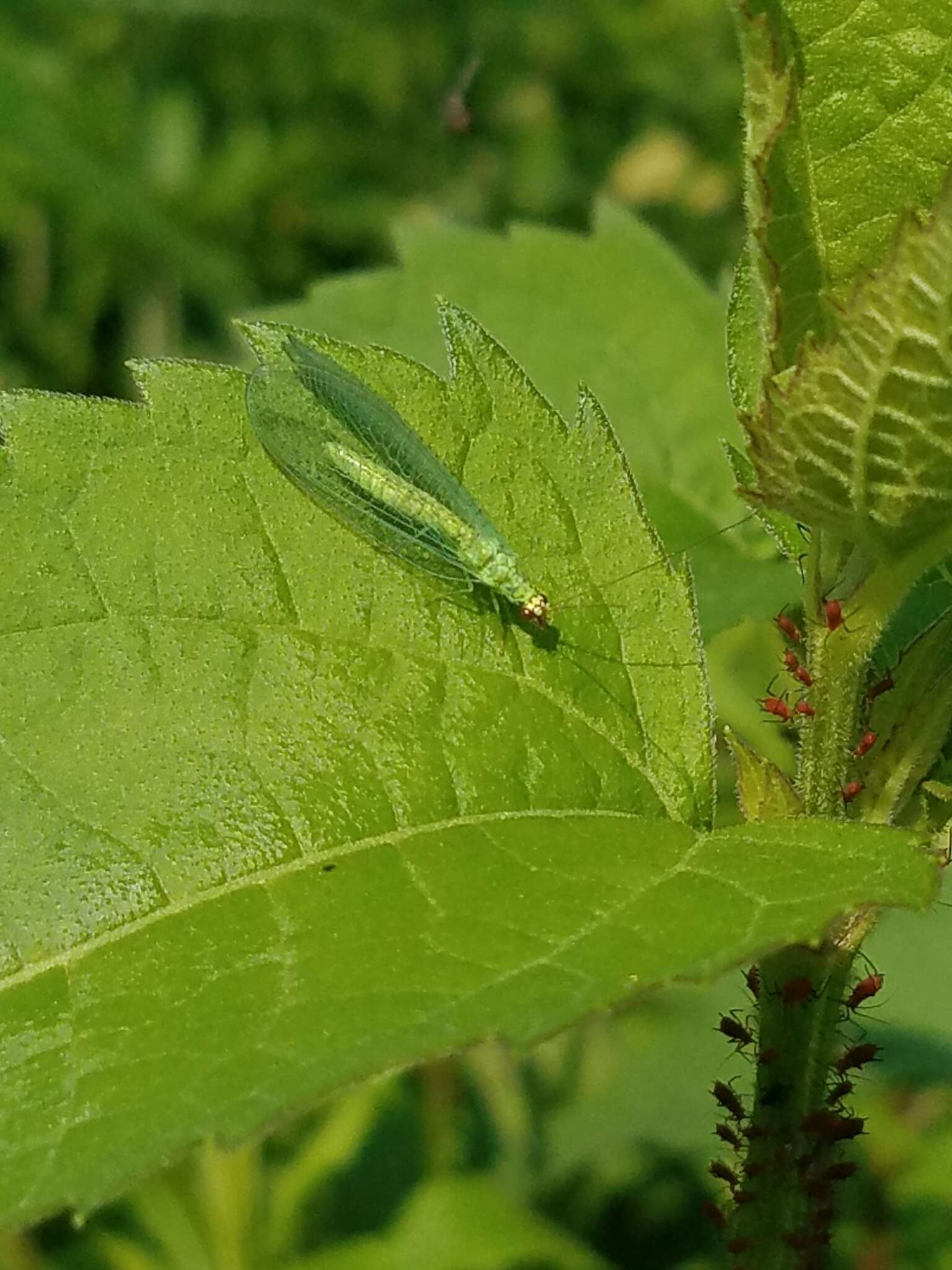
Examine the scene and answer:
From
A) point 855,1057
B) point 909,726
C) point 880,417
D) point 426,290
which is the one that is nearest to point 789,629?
point 909,726

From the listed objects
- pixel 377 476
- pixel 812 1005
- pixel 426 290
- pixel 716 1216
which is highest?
pixel 426 290

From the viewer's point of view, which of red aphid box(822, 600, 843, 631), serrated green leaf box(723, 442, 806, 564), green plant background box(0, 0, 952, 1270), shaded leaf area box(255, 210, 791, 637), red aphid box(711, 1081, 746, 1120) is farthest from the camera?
green plant background box(0, 0, 952, 1270)

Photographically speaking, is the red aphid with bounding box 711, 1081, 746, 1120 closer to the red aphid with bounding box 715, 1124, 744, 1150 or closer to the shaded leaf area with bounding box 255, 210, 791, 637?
the red aphid with bounding box 715, 1124, 744, 1150

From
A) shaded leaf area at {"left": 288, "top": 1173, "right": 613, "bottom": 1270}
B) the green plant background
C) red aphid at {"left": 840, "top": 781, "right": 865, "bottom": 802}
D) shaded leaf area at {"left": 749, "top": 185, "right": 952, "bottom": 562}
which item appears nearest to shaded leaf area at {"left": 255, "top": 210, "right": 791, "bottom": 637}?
the green plant background

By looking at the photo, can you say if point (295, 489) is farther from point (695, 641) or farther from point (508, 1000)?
point (508, 1000)

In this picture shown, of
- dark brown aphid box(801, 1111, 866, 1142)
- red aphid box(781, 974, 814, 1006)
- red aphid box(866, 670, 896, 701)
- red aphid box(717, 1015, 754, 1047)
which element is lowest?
dark brown aphid box(801, 1111, 866, 1142)

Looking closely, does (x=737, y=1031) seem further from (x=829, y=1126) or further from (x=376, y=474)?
(x=376, y=474)

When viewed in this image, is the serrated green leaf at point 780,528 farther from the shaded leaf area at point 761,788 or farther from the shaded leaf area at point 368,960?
the shaded leaf area at point 368,960
